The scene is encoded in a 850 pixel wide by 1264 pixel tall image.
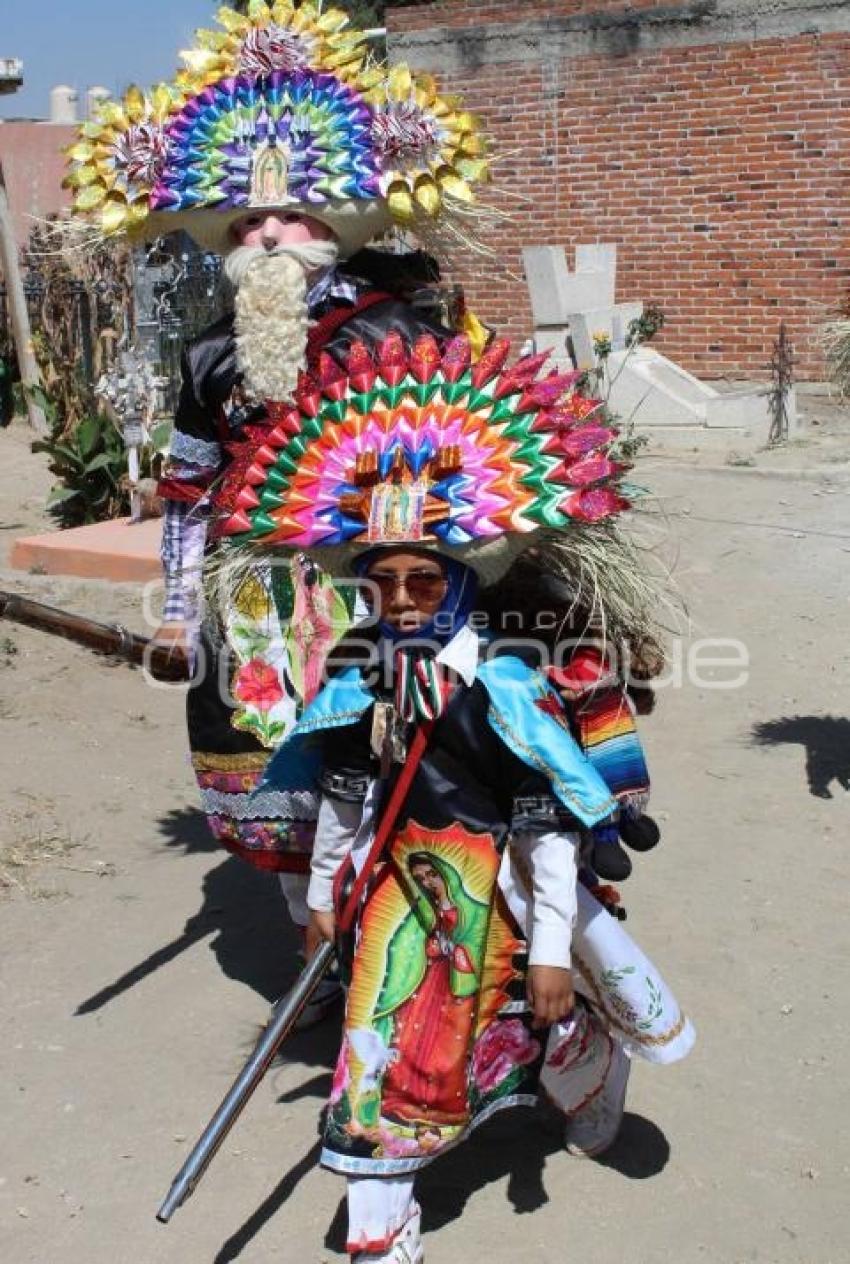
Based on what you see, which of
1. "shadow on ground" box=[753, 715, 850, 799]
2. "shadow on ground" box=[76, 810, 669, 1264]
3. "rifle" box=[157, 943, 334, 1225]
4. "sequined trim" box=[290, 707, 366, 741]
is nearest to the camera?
"rifle" box=[157, 943, 334, 1225]

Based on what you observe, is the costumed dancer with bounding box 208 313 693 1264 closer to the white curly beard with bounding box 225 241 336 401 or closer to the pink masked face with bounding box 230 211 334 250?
the white curly beard with bounding box 225 241 336 401

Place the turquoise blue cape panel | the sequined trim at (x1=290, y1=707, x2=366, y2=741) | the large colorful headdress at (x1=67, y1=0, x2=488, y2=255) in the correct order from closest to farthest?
1. the turquoise blue cape panel
2. the sequined trim at (x1=290, y1=707, x2=366, y2=741)
3. the large colorful headdress at (x1=67, y1=0, x2=488, y2=255)

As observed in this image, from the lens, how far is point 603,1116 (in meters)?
3.46

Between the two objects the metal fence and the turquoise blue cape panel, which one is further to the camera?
the metal fence

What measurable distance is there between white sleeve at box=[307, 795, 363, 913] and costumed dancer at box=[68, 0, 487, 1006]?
1.83ft

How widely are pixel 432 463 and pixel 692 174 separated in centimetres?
1158

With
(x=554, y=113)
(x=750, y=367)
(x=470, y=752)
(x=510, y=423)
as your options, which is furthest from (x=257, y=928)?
(x=554, y=113)

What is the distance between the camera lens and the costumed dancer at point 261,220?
383 cm

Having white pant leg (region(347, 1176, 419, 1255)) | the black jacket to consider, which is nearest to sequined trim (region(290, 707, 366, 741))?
white pant leg (region(347, 1176, 419, 1255))

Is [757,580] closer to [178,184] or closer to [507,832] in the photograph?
[178,184]

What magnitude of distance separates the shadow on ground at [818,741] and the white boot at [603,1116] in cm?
245

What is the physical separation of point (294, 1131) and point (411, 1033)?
79cm

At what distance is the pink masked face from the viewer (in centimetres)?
397

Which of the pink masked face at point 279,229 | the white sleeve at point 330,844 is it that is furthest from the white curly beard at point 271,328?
the white sleeve at point 330,844
